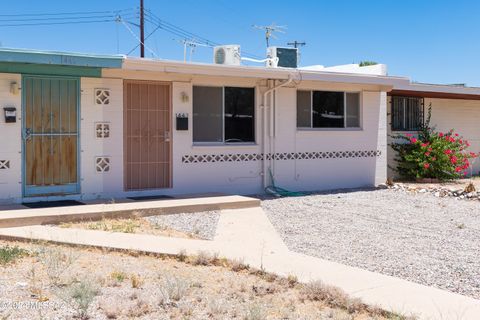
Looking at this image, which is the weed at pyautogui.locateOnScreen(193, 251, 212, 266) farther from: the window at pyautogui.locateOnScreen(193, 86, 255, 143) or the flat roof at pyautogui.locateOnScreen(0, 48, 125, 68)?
the window at pyautogui.locateOnScreen(193, 86, 255, 143)

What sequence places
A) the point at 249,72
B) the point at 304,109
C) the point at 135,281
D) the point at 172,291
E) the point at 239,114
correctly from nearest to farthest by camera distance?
the point at 172,291, the point at 135,281, the point at 249,72, the point at 239,114, the point at 304,109

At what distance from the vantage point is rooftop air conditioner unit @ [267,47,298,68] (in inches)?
578

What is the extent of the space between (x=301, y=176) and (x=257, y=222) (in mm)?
4752

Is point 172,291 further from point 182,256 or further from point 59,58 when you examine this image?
point 59,58

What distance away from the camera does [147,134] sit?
12.3 meters

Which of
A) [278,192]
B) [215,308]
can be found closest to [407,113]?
[278,192]

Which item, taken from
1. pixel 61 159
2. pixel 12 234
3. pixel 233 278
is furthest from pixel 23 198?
pixel 233 278

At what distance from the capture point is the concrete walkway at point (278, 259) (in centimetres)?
534

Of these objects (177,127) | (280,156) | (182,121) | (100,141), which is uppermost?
(182,121)

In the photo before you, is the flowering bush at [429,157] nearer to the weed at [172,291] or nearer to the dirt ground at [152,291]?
the dirt ground at [152,291]

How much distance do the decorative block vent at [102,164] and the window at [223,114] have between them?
2085 millimetres

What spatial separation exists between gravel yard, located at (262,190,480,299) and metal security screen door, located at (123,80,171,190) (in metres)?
2.40

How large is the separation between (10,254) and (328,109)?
389 inches

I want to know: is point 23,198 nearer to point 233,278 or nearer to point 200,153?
point 200,153
